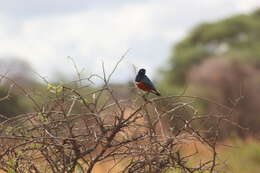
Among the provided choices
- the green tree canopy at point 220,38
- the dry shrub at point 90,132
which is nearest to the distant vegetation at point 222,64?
the green tree canopy at point 220,38

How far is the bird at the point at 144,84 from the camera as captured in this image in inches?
213

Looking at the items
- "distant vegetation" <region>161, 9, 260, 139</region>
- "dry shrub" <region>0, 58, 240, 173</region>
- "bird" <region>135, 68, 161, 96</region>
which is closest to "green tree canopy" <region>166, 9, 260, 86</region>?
"distant vegetation" <region>161, 9, 260, 139</region>

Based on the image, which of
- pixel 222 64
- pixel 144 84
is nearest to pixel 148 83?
pixel 144 84

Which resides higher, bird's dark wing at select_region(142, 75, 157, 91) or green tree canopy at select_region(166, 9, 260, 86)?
bird's dark wing at select_region(142, 75, 157, 91)

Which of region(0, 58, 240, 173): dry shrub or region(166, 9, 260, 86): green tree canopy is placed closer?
region(0, 58, 240, 173): dry shrub

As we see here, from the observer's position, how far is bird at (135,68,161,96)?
541cm

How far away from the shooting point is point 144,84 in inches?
219

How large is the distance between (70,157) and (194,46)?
Result: 35.3 m

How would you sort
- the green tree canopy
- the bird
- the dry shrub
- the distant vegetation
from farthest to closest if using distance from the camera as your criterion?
the green tree canopy
the distant vegetation
the bird
the dry shrub

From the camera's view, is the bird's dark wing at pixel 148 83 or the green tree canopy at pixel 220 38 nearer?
the bird's dark wing at pixel 148 83

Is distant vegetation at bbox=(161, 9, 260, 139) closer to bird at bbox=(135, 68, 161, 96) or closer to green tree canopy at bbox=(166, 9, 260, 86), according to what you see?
green tree canopy at bbox=(166, 9, 260, 86)

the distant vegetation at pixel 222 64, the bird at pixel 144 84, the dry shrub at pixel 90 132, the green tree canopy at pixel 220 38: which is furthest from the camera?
the green tree canopy at pixel 220 38

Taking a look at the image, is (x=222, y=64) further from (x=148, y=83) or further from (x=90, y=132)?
(x=90, y=132)

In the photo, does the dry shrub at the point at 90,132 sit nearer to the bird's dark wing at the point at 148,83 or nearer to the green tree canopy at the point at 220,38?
the bird's dark wing at the point at 148,83
